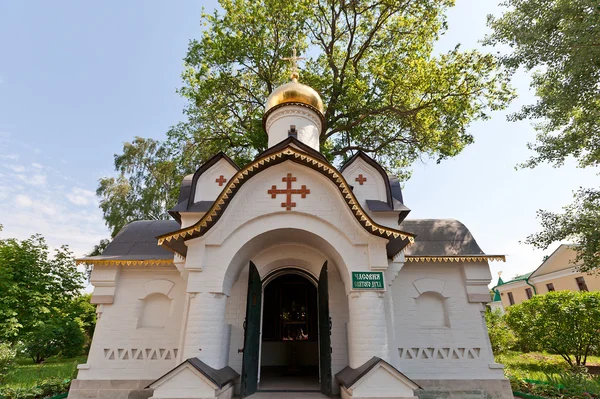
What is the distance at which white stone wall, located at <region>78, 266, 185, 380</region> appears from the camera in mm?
7285

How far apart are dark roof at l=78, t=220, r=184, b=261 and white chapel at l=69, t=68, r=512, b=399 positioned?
0.05 metres

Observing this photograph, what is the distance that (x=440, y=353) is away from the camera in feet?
24.0

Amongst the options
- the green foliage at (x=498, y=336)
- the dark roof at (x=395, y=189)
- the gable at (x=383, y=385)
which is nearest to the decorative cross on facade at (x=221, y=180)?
the dark roof at (x=395, y=189)

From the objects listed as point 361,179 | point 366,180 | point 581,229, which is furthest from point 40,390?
point 581,229

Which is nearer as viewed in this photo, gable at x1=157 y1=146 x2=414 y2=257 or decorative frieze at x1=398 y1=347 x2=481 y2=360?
gable at x1=157 y1=146 x2=414 y2=257

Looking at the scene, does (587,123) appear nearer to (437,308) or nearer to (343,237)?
(437,308)

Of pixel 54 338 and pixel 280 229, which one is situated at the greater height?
pixel 280 229

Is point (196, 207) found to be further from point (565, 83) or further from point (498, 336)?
point (498, 336)

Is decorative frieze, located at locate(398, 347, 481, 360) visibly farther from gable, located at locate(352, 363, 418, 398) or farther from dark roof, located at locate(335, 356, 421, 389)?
gable, located at locate(352, 363, 418, 398)

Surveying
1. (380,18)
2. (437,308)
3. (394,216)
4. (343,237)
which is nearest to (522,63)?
(380,18)

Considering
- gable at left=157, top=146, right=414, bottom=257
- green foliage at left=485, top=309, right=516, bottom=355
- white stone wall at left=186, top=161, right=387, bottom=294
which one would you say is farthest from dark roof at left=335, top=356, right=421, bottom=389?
green foliage at left=485, top=309, right=516, bottom=355

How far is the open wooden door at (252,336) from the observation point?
232 inches

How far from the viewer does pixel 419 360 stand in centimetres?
729

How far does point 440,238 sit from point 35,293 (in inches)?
688
